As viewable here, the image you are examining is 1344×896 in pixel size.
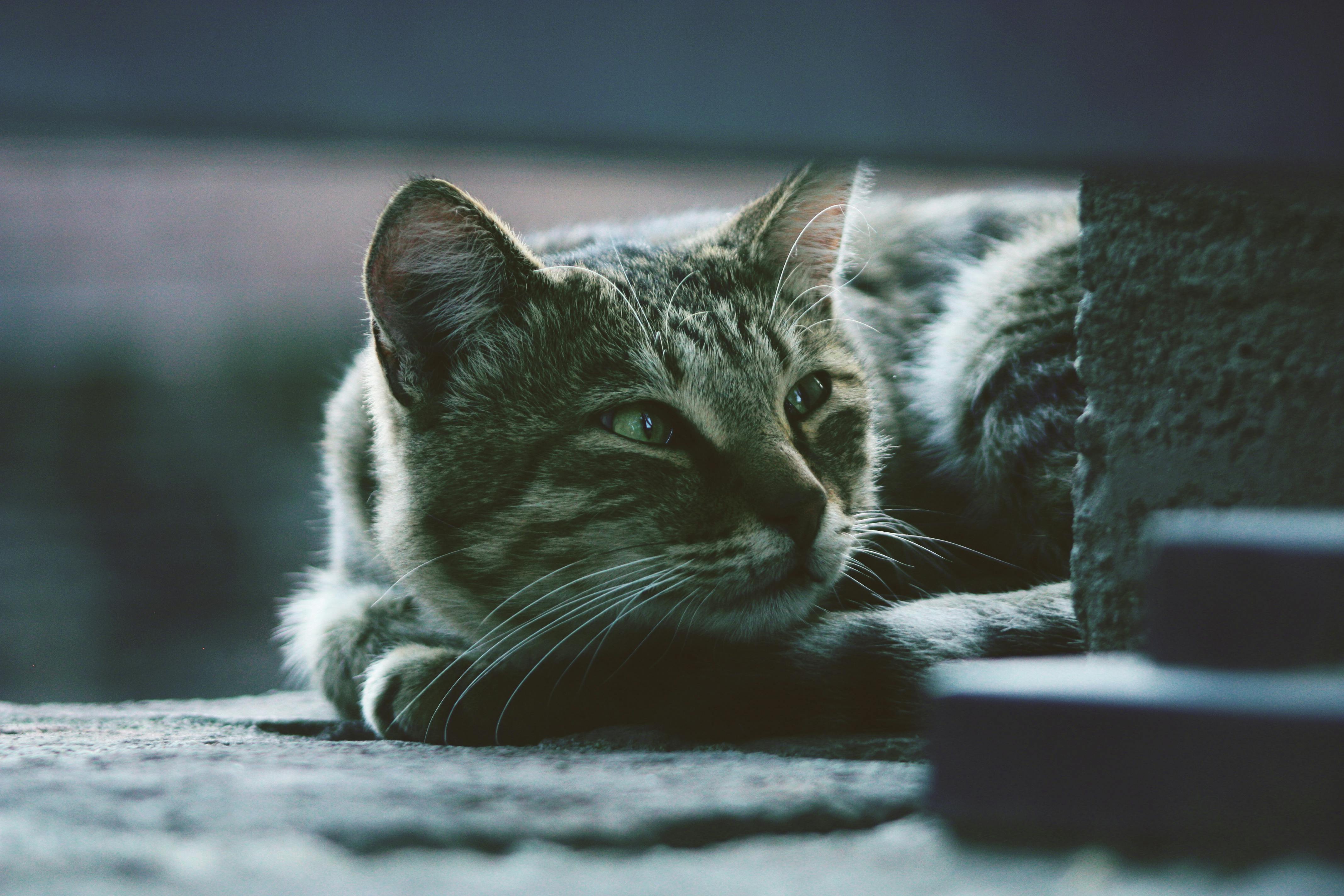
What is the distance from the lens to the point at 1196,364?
3.67 feet

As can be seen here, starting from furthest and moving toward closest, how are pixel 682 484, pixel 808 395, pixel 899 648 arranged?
pixel 808 395
pixel 682 484
pixel 899 648

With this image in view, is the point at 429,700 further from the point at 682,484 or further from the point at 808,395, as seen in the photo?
the point at 808,395

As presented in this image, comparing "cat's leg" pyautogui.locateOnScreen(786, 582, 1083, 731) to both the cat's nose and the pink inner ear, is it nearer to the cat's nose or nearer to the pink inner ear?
the cat's nose

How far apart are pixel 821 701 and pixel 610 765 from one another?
0.36m

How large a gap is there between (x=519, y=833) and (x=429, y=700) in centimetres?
80

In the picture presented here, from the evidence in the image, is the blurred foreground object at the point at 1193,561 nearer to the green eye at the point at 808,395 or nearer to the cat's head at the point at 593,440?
the cat's head at the point at 593,440

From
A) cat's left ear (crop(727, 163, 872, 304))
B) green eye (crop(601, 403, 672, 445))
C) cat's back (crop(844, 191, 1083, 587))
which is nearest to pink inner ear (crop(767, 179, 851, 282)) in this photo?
cat's left ear (crop(727, 163, 872, 304))

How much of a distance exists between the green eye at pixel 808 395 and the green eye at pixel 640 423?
0.24 metres

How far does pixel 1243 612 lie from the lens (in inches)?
30.0

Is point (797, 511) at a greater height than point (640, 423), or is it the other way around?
point (640, 423)

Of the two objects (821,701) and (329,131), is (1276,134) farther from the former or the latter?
(821,701)

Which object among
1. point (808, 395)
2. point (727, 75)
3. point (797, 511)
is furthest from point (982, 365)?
point (727, 75)

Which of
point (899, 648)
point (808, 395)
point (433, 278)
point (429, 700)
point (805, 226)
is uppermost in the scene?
point (805, 226)

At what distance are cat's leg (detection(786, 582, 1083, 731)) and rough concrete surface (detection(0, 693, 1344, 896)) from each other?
0.20 m
